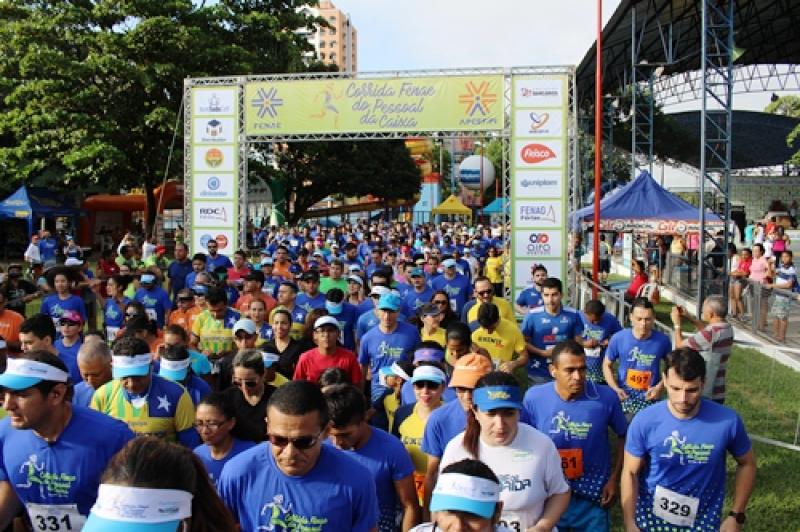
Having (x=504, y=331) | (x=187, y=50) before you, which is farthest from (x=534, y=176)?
(x=187, y=50)

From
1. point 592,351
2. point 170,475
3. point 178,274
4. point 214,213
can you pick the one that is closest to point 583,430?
point 170,475

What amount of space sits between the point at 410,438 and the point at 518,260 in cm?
1164

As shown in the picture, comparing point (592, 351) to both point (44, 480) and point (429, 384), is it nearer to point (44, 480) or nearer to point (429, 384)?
point (429, 384)

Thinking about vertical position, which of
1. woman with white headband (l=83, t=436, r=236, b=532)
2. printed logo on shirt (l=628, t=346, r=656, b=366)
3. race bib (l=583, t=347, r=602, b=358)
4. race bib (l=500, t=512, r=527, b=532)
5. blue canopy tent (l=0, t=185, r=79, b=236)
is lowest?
race bib (l=500, t=512, r=527, b=532)

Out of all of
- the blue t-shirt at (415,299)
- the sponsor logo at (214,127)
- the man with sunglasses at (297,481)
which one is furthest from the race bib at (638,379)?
the sponsor logo at (214,127)

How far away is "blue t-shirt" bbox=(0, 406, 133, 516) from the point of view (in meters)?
3.49

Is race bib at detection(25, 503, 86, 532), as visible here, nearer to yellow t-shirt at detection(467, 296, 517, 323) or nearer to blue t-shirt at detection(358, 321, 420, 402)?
blue t-shirt at detection(358, 321, 420, 402)

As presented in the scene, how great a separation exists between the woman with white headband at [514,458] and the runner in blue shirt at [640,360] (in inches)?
126

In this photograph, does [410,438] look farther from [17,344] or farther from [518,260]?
[518,260]

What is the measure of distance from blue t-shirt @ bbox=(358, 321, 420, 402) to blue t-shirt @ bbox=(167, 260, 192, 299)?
6700mm

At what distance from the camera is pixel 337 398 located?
385cm

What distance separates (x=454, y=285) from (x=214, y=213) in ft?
27.4

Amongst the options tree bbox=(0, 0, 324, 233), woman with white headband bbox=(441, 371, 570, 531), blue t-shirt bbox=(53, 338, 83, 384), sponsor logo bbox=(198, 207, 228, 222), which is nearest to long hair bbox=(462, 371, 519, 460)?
woman with white headband bbox=(441, 371, 570, 531)

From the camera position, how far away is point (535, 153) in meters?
15.9
